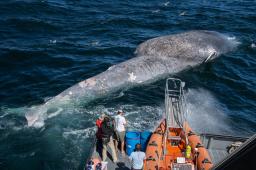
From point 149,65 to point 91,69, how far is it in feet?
13.4

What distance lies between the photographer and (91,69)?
2472 cm

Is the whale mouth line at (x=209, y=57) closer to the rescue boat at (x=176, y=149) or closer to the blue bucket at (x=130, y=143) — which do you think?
the rescue boat at (x=176, y=149)

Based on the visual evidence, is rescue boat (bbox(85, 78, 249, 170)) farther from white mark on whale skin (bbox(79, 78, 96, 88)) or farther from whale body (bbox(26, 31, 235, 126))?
white mark on whale skin (bbox(79, 78, 96, 88))

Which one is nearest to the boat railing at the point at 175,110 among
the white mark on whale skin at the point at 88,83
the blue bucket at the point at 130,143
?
the blue bucket at the point at 130,143

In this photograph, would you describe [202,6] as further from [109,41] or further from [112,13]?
[109,41]

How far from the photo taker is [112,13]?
36.5 metres

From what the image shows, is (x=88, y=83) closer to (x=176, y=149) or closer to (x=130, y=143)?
(x=130, y=143)

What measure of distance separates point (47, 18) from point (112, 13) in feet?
22.5

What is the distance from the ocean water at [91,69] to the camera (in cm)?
1742

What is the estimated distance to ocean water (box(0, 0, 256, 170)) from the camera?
57.2ft

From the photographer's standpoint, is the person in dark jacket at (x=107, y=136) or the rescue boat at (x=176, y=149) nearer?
the rescue boat at (x=176, y=149)

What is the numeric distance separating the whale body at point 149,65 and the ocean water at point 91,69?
58 centimetres

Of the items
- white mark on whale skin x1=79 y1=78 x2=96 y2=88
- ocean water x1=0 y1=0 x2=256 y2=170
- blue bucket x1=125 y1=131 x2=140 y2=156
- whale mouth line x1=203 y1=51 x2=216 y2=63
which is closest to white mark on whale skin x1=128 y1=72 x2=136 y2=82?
ocean water x1=0 y1=0 x2=256 y2=170

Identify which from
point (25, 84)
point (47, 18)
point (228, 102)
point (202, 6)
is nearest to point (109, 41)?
point (47, 18)
